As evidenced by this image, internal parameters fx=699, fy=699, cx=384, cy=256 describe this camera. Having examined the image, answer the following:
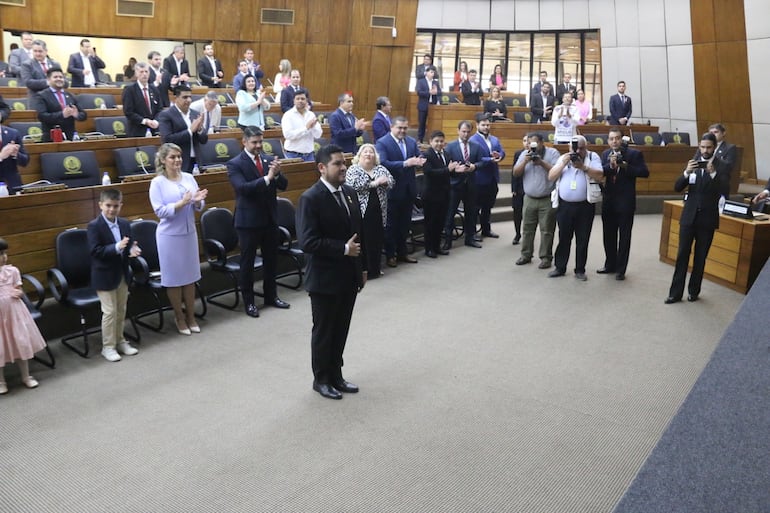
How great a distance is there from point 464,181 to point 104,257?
4392mm

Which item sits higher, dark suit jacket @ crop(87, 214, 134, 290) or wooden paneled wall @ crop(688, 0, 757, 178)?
wooden paneled wall @ crop(688, 0, 757, 178)

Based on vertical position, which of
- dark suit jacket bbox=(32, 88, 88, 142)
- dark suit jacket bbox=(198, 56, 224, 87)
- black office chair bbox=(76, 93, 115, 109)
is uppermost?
dark suit jacket bbox=(198, 56, 224, 87)

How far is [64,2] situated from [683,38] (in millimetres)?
10698

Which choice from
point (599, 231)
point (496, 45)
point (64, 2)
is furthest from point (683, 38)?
point (64, 2)

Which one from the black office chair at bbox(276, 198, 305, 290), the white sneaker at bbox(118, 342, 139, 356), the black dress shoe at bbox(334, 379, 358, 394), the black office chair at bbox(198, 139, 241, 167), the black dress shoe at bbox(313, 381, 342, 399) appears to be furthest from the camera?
the black office chair at bbox(198, 139, 241, 167)

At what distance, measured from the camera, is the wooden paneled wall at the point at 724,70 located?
11844 millimetres

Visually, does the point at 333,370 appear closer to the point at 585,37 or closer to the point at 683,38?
the point at 683,38

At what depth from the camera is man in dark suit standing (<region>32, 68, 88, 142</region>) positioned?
666 centimetres

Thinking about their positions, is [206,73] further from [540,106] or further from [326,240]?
[326,240]

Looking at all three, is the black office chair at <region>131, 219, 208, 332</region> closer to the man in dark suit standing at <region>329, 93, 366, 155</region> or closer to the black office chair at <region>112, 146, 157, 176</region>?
the black office chair at <region>112, 146, 157, 176</region>

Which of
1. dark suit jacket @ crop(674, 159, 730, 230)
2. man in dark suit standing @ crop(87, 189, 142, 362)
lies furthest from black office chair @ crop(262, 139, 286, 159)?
dark suit jacket @ crop(674, 159, 730, 230)

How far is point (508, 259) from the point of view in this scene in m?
7.53

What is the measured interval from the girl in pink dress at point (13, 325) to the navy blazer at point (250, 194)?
1733 mm

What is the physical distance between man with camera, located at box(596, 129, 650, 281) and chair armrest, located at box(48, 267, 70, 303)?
190 inches
